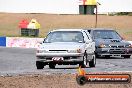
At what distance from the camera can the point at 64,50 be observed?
23.0m

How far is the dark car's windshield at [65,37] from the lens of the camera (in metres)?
24.1

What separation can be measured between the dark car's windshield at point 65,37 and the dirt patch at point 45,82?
16.2ft

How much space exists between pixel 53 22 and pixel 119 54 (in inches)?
1687

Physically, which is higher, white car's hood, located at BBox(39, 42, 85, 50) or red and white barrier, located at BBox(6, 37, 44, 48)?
white car's hood, located at BBox(39, 42, 85, 50)

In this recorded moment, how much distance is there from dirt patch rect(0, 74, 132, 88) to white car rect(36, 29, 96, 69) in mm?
3767

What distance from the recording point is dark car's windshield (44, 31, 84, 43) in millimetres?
24078

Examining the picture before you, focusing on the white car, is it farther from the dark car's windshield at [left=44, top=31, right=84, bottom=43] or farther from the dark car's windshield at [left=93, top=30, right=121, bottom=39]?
the dark car's windshield at [left=93, top=30, right=121, bottom=39]

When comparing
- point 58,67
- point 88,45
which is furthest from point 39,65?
point 88,45

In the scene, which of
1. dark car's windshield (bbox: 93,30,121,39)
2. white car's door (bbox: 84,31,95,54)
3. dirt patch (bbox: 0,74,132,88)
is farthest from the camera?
dark car's windshield (bbox: 93,30,121,39)

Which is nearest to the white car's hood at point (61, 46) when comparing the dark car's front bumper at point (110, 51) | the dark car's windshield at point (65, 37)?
the dark car's windshield at point (65, 37)

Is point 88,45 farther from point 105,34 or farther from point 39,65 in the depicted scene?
point 105,34

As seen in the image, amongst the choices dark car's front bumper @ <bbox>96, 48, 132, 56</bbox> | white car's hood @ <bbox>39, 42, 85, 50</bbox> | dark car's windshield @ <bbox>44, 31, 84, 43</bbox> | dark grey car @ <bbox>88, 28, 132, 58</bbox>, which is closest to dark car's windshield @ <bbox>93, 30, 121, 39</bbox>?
dark grey car @ <bbox>88, 28, 132, 58</bbox>

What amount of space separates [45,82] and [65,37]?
21.5ft

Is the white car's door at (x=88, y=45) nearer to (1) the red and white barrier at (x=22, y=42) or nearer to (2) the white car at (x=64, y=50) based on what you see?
(2) the white car at (x=64, y=50)
